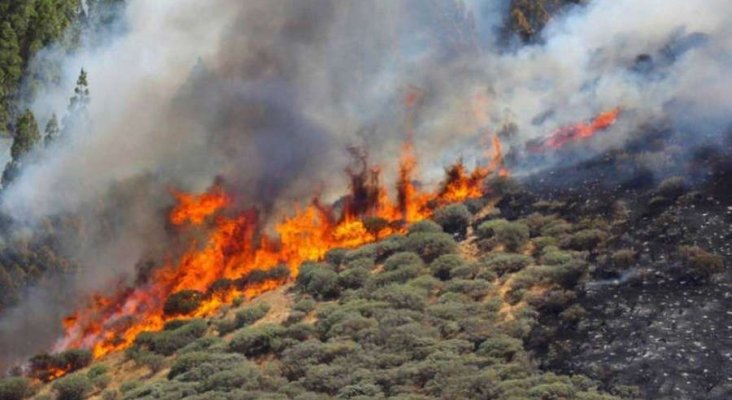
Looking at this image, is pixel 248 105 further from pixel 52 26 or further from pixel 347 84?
pixel 52 26

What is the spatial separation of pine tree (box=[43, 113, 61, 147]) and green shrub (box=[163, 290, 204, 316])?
624 inches

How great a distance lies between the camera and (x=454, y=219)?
53.0 metres

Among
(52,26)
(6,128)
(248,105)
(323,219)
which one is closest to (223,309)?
(323,219)

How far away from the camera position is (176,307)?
51.5m

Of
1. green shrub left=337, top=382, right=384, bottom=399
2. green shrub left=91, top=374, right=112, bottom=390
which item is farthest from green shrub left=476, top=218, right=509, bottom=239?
green shrub left=91, top=374, right=112, bottom=390

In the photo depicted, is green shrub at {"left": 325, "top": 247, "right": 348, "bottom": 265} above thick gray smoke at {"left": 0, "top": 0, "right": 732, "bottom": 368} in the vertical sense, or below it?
below

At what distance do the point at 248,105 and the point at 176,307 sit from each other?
33.8ft

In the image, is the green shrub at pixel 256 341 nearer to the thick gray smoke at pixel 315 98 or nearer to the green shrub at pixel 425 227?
the green shrub at pixel 425 227

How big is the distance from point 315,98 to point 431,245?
999 cm

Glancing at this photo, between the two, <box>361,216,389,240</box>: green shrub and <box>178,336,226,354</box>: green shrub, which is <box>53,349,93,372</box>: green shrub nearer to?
<box>178,336,226,354</box>: green shrub

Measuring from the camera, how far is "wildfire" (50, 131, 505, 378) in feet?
171

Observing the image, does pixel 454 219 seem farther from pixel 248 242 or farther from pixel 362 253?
pixel 248 242

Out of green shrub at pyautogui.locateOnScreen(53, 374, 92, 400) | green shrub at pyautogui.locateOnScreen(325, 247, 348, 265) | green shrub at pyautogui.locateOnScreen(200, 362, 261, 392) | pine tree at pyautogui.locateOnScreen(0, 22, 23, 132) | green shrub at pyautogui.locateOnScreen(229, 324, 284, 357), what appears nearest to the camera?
green shrub at pyautogui.locateOnScreen(200, 362, 261, 392)

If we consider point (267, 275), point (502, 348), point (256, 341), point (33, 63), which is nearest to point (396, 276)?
point (267, 275)
